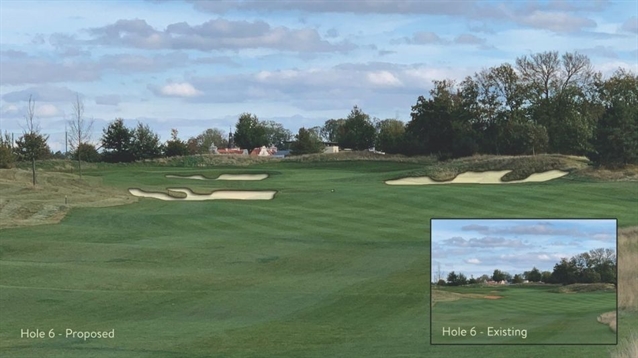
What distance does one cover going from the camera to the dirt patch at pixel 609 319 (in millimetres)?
9180

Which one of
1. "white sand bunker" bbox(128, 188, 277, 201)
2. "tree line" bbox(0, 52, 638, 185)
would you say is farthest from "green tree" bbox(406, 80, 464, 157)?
"white sand bunker" bbox(128, 188, 277, 201)

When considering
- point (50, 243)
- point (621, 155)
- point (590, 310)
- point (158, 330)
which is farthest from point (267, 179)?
point (590, 310)

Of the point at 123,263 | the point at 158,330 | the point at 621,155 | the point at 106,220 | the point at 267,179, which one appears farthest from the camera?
the point at 267,179

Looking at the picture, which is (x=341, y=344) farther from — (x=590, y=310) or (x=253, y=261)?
(x=253, y=261)

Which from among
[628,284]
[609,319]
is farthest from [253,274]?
[609,319]

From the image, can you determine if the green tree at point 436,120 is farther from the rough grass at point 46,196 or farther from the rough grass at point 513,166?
the rough grass at point 46,196

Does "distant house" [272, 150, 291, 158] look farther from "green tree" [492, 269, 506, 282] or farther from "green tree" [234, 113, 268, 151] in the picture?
"green tree" [492, 269, 506, 282]

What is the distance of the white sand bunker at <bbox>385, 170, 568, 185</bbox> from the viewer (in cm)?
4244

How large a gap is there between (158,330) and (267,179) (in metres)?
33.9

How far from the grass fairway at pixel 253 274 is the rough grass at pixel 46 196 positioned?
3.18 feet

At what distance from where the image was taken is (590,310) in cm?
912

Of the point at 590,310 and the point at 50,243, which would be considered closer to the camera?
the point at 590,310

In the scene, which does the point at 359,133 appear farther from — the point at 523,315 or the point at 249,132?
the point at 523,315

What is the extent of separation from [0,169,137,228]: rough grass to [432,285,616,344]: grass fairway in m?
19.3
